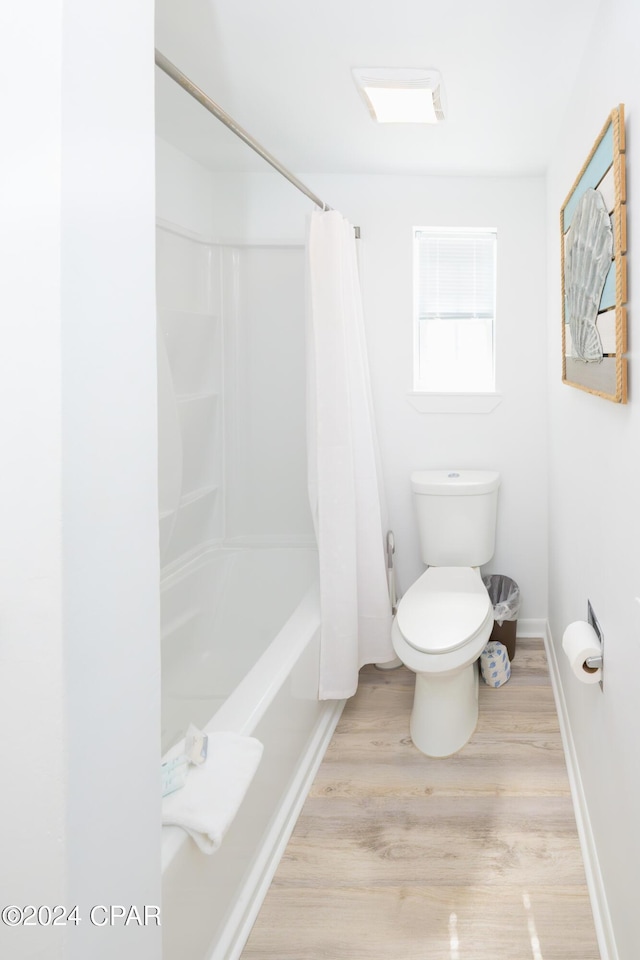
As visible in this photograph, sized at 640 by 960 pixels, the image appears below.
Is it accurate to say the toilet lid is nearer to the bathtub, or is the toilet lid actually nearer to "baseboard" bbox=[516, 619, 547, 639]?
the bathtub

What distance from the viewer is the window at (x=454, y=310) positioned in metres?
3.53

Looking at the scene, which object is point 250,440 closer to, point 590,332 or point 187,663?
point 187,663

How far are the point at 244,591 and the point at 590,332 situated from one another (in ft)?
6.24

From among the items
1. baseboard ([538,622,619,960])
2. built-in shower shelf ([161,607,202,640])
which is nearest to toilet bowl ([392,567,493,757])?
baseboard ([538,622,619,960])

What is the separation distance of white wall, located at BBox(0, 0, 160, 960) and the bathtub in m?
0.51

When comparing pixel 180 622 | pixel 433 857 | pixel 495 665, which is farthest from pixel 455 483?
pixel 433 857

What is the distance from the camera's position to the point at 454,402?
3.54 metres

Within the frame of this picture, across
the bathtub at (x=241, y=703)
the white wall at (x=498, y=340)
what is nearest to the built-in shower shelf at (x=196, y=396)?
the bathtub at (x=241, y=703)

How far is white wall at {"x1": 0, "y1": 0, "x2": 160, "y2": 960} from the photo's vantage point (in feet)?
2.59

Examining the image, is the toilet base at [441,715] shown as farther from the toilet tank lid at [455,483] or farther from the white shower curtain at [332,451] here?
the toilet tank lid at [455,483]

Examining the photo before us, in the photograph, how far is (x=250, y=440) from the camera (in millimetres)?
3469

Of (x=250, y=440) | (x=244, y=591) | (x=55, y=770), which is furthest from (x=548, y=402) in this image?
(x=55, y=770)

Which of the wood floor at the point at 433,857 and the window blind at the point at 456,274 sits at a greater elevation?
the window blind at the point at 456,274

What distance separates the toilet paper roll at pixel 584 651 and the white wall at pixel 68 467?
4.01 ft
